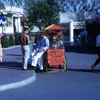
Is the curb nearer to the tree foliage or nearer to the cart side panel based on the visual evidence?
the cart side panel

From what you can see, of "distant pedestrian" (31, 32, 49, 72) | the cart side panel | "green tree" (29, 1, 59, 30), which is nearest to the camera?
"distant pedestrian" (31, 32, 49, 72)

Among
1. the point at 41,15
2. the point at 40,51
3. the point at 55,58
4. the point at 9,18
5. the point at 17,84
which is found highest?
the point at 41,15

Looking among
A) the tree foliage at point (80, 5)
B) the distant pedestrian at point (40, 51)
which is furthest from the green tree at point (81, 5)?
the distant pedestrian at point (40, 51)

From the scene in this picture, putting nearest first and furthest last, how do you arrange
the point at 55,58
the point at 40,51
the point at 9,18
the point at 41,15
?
the point at 55,58
the point at 40,51
the point at 9,18
the point at 41,15

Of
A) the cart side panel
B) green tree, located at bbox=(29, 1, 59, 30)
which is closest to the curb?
the cart side panel

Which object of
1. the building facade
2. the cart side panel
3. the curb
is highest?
the building facade

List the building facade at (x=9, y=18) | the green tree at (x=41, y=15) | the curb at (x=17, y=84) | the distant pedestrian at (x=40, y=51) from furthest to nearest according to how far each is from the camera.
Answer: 1. the green tree at (x=41, y=15)
2. the building facade at (x=9, y=18)
3. the distant pedestrian at (x=40, y=51)
4. the curb at (x=17, y=84)

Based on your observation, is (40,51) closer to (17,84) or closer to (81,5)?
(17,84)

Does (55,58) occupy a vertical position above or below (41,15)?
below

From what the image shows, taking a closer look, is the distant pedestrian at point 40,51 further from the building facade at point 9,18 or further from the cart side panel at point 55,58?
the building facade at point 9,18

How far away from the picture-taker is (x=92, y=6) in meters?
68.8

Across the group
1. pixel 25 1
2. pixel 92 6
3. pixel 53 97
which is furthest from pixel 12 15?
pixel 92 6

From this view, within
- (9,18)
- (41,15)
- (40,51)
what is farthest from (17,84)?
(41,15)

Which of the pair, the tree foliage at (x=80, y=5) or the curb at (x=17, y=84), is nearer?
the curb at (x=17, y=84)
